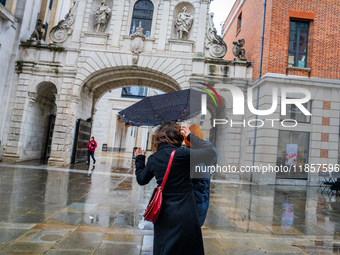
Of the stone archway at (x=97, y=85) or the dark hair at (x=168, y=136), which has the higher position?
the stone archway at (x=97, y=85)

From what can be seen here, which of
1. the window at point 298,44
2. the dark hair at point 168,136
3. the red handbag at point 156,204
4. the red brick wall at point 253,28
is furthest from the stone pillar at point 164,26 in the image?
the red handbag at point 156,204

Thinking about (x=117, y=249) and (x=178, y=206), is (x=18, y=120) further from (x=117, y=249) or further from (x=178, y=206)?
(x=178, y=206)

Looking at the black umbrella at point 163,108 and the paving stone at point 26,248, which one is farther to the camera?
the black umbrella at point 163,108

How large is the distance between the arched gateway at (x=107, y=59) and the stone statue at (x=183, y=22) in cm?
7

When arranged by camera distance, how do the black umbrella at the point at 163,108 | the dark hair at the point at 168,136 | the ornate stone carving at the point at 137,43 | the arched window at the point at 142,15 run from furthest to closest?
1. the arched window at the point at 142,15
2. the ornate stone carving at the point at 137,43
3. the black umbrella at the point at 163,108
4. the dark hair at the point at 168,136

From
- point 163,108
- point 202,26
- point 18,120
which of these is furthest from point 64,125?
point 163,108

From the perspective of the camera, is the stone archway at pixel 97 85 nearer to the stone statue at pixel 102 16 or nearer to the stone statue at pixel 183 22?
the stone statue at pixel 102 16

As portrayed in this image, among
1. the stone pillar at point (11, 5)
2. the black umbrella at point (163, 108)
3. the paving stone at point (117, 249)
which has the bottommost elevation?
the paving stone at point (117, 249)

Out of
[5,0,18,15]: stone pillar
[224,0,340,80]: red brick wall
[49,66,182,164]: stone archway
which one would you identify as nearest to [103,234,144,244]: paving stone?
[49,66,182,164]: stone archway

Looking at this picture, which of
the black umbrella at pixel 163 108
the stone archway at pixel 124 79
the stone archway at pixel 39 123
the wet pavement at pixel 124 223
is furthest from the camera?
the stone archway at pixel 124 79

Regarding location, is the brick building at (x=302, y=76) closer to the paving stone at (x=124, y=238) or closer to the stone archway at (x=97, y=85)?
the stone archway at (x=97, y=85)

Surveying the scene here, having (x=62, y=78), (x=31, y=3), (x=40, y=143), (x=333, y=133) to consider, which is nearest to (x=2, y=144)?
(x=40, y=143)

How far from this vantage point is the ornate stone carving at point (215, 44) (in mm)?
13617

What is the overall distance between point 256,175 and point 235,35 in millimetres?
11255
